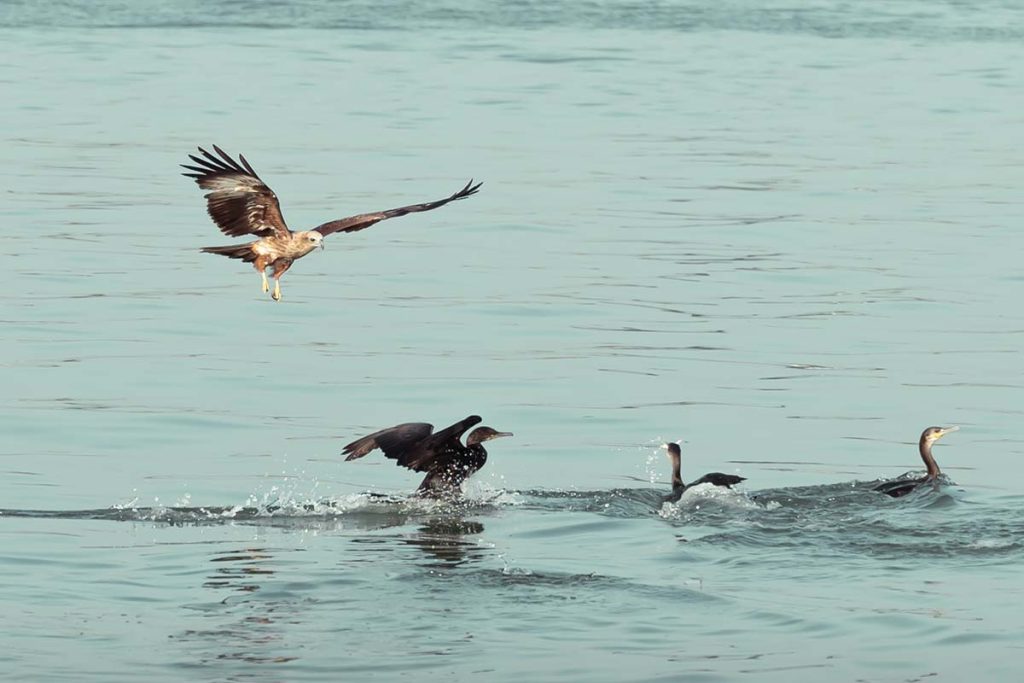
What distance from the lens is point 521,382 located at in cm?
1791

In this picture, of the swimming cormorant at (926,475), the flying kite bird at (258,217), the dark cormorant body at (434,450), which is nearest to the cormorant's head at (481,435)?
the dark cormorant body at (434,450)

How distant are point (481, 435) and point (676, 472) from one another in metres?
1.34

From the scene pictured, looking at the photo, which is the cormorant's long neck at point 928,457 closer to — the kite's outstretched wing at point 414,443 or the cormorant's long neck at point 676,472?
the cormorant's long neck at point 676,472

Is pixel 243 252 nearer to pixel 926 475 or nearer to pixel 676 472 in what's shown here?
pixel 676 472

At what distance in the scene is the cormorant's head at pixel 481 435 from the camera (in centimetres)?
1489

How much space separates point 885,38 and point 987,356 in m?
29.8

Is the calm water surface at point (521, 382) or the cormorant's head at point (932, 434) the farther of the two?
the cormorant's head at point (932, 434)

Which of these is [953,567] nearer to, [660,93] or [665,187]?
[665,187]

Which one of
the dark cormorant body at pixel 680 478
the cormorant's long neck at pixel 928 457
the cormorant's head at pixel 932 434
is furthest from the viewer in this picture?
the cormorant's head at pixel 932 434

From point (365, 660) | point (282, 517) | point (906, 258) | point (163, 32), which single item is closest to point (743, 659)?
point (365, 660)

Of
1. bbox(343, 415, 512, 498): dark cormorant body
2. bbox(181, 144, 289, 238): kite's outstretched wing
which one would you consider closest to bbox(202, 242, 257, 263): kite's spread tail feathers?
bbox(181, 144, 289, 238): kite's outstretched wing

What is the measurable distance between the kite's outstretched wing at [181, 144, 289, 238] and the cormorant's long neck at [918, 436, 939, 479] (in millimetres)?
4352

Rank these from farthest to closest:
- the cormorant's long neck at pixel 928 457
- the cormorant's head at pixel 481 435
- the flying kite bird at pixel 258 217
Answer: the cormorant's head at pixel 481 435, the cormorant's long neck at pixel 928 457, the flying kite bird at pixel 258 217

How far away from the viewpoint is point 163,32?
46.2 meters
